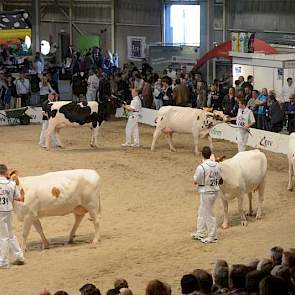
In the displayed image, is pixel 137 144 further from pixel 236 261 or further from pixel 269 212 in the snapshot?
pixel 236 261

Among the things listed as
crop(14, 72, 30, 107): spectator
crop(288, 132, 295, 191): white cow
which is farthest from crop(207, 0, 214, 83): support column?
crop(288, 132, 295, 191): white cow

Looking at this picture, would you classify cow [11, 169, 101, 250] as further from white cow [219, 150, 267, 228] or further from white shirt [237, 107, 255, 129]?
white shirt [237, 107, 255, 129]

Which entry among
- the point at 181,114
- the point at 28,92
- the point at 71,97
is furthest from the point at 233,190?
the point at 71,97

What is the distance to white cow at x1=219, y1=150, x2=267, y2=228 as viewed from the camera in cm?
1417

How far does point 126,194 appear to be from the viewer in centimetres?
1700

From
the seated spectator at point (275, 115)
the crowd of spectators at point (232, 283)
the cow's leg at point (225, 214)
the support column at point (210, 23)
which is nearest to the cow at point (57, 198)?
the cow's leg at point (225, 214)

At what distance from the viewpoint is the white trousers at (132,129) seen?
73.0ft

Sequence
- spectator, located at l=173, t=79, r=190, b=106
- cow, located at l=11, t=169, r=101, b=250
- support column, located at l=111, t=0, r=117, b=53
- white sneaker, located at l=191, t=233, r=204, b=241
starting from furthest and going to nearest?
1. support column, located at l=111, t=0, r=117, b=53
2. spectator, located at l=173, t=79, r=190, b=106
3. white sneaker, located at l=191, t=233, r=204, b=241
4. cow, located at l=11, t=169, r=101, b=250

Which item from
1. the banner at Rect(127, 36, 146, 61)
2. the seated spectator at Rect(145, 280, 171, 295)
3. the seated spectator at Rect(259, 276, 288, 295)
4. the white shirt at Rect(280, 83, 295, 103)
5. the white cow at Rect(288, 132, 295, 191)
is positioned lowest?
the white cow at Rect(288, 132, 295, 191)

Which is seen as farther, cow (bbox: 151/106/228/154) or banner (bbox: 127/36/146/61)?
banner (bbox: 127/36/146/61)

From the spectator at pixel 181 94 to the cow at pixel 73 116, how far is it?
519 centimetres

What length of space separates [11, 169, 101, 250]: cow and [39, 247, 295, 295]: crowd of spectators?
5418mm

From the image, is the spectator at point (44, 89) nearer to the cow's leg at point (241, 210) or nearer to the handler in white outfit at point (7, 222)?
the cow's leg at point (241, 210)

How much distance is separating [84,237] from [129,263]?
2175 millimetres
